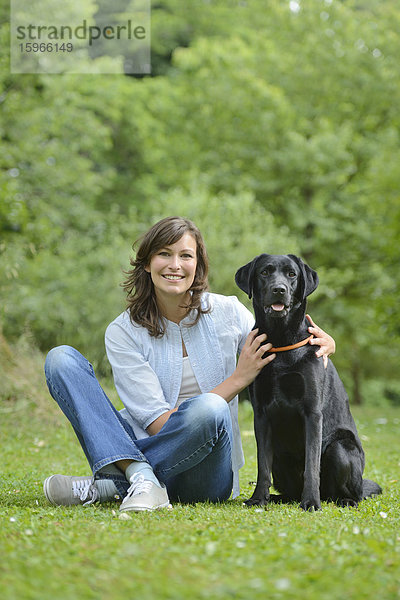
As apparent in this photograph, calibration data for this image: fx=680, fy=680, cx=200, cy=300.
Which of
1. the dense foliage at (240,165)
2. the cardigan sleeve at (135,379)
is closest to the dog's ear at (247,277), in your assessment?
the cardigan sleeve at (135,379)

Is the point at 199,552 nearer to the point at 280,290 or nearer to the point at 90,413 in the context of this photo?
the point at 90,413

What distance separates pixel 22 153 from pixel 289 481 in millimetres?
11697

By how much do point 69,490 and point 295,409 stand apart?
1333mm

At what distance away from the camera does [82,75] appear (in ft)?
54.9

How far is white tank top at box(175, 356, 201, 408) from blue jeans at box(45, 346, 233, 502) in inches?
16.3

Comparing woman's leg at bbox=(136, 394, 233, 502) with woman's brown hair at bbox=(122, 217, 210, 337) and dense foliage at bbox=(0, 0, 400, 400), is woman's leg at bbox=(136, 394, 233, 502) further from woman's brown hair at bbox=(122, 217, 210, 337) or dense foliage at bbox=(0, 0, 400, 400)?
dense foliage at bbox=(0, 0, 400, 400)

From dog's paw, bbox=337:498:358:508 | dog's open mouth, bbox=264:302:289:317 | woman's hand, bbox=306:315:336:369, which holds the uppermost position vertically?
dog's open mouth, bbox=264:302:289:317

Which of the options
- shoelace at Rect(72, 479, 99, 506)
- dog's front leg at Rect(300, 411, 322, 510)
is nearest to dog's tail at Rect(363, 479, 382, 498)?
dog's front leg at Rect(300, 411, 322, 510)

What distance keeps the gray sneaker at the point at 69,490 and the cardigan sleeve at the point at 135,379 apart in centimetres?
45

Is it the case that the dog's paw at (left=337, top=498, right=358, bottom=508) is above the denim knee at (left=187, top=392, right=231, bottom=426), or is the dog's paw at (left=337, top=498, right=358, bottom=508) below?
below

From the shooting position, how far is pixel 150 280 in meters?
4.14

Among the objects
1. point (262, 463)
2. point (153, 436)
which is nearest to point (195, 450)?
point (153, 436)

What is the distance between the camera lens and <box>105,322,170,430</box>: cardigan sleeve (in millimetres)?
3764

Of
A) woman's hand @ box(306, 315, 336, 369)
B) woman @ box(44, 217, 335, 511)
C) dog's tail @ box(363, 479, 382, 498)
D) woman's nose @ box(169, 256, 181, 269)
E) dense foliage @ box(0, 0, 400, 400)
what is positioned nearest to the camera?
woman @ box(44, 217, 335, 511)
